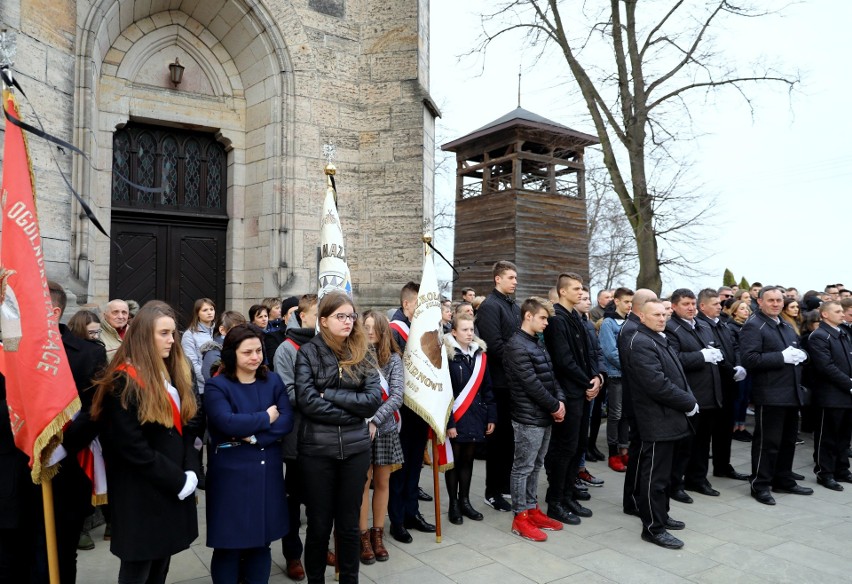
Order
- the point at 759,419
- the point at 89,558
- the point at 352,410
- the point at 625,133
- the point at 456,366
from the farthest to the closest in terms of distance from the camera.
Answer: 1. the point at 625,133
2. the point at 759,419
3. the point at 456,366
4. the point at 89,558
5. the point at 352,410

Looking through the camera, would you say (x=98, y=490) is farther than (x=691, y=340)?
No

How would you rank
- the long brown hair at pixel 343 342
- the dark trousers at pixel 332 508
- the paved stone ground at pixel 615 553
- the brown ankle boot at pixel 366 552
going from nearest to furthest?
the dark trousers at pixel 332 508 < the long brown hair at pixel 343 342 < the paved stone ground at pixel 615 553 < the brown ankle boot at pixel 366 552

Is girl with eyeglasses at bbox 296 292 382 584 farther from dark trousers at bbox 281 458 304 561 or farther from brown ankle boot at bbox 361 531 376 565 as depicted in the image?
brown ankle boot at bbox 361 531 376 565

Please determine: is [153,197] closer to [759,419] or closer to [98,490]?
[98,490]

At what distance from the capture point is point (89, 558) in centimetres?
443

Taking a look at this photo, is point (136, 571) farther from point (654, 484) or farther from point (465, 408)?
point (654, 484)

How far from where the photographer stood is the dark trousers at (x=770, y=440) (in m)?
6.12

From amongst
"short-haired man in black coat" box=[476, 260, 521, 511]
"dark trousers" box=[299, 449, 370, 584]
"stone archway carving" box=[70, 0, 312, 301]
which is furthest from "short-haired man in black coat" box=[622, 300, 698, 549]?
"stone archway carving" box=[70, 0, 312, 301]

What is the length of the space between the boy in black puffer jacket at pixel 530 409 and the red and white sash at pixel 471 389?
34cm

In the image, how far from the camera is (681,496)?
6051 mm

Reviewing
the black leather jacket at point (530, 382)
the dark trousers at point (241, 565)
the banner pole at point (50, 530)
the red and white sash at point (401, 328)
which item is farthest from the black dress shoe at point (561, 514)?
the banner pole at point (50, 530)

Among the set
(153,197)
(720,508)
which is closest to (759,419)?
(720,508)

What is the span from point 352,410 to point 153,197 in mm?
6923

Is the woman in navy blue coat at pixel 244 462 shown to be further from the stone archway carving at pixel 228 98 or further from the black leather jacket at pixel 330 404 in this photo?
the stone archway carving at pixel 228 98
